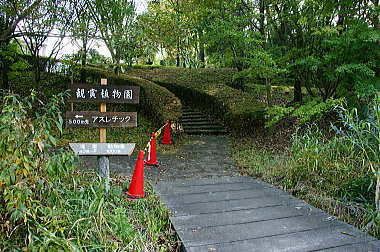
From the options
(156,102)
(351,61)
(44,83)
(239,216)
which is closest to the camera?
(239,216)

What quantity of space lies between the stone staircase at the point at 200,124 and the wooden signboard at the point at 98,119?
23.2ft

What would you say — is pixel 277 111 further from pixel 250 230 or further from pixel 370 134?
pixel 250 230

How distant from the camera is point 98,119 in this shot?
14.1 feet

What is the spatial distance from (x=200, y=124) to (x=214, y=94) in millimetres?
1624

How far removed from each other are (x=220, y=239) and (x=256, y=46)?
7601mm

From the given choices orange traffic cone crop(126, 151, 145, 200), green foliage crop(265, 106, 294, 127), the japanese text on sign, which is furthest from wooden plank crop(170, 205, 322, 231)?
green foliage crop(265, 106, 294, 127)

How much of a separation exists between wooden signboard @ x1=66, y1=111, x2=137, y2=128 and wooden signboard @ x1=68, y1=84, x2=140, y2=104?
201mm

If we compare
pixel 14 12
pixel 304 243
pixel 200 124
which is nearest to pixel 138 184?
pixel 304 243

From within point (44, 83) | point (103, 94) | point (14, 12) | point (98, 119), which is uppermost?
point (14, 12)

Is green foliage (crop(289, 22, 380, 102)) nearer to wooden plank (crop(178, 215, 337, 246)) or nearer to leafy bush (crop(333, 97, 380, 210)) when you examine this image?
leafy bush (crop(333, 97, 380, 210))

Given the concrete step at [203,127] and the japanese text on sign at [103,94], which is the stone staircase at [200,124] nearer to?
the concrete step at [203,127]

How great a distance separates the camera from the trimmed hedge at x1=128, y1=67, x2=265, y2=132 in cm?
1066

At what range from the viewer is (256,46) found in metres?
9.55

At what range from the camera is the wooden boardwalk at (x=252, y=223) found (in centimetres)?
312
